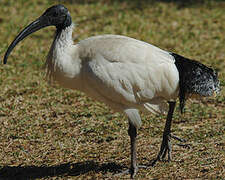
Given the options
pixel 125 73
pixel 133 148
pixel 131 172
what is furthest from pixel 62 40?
pixel 131 172

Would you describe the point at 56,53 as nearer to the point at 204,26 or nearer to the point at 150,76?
the point at 150,76

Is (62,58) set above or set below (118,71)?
above

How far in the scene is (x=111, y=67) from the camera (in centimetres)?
473

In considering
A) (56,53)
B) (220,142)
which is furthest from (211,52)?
(56,53)

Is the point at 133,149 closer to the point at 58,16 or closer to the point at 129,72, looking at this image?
the point at 129,72

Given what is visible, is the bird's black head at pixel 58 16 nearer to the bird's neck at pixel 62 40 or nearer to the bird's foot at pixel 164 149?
the bird's neck at pixel 62 40

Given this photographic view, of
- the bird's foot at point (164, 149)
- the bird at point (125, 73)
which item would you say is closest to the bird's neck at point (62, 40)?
the bird at point (125, 73)

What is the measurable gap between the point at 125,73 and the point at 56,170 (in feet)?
4.92

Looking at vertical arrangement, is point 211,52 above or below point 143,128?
above

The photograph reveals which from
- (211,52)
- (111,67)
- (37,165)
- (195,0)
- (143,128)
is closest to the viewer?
(111,67)

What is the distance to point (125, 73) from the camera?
15.6ft

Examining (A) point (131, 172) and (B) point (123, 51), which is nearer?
(B) point (123, 51)

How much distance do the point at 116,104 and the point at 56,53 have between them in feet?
2.80

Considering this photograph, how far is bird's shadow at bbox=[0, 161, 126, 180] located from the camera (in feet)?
17.3
